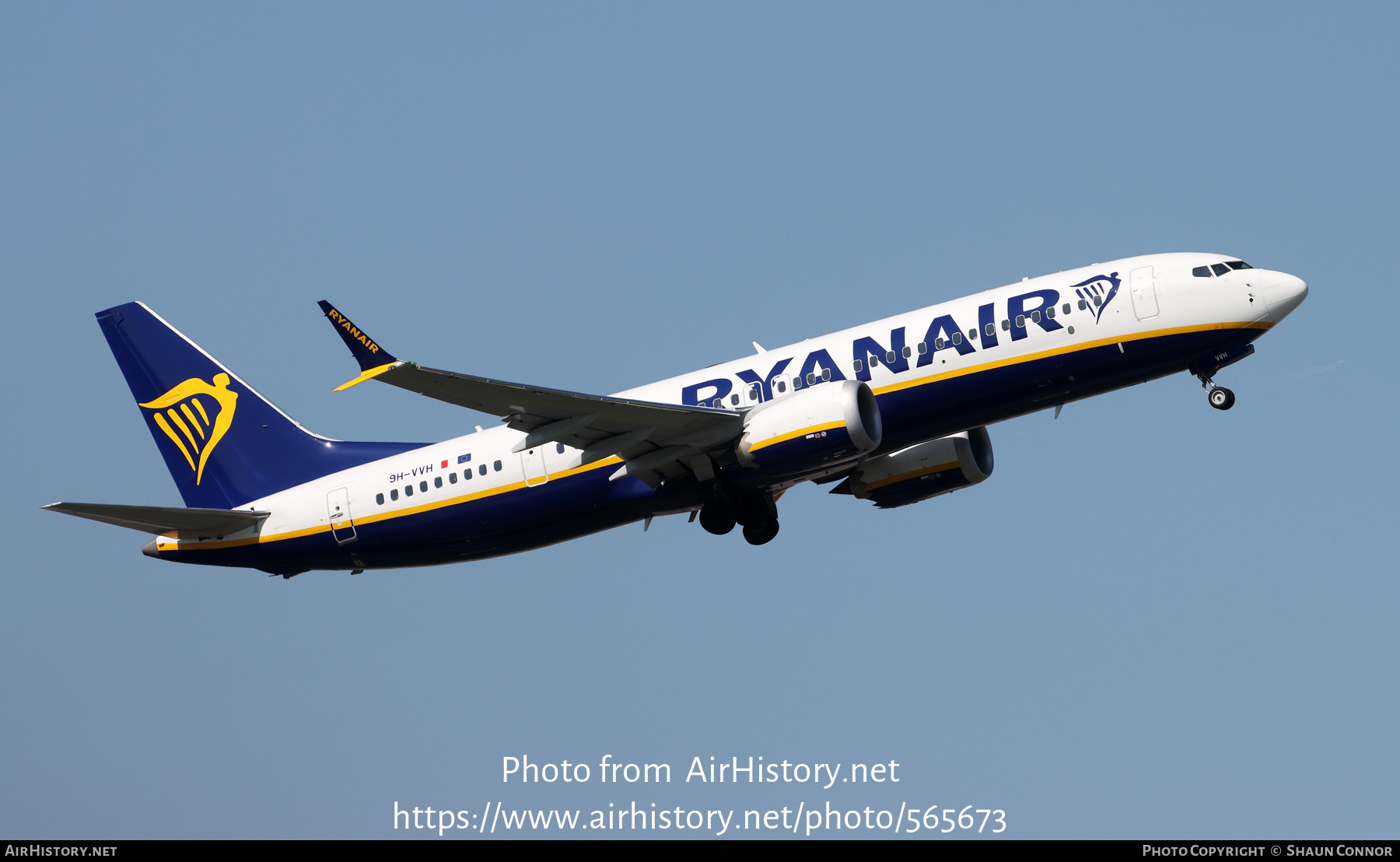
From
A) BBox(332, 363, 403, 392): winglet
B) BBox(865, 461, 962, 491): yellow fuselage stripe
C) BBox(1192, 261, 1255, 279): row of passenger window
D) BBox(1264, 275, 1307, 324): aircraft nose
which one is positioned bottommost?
BBox(332, 363, 403, 392): winglet

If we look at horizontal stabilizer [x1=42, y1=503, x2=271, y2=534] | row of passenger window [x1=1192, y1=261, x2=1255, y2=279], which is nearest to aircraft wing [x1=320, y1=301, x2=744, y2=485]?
horizontal stabilizer [x1=42, y1=503, x2=271, y2=534]

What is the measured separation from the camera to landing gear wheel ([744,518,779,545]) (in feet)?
118

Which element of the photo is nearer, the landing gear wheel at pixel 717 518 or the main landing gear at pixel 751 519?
the landing gear wheel at pixel 717 518

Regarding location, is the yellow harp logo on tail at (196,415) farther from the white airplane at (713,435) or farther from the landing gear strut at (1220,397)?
the landing gear strut at (1220,397)

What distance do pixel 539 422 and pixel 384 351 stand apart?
5049 millimetres

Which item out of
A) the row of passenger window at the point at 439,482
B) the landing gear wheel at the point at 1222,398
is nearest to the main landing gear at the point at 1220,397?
the landing gear wheel at the point at 1222,398

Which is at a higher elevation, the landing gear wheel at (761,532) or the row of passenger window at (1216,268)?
the row of passenger window at (1216,268)

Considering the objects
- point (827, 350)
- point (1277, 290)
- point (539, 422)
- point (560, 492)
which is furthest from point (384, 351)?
point (1277, 290)

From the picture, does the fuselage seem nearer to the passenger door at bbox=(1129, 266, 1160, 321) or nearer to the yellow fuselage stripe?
the passenger door at bbox=(1129, 266, 1160, 321)

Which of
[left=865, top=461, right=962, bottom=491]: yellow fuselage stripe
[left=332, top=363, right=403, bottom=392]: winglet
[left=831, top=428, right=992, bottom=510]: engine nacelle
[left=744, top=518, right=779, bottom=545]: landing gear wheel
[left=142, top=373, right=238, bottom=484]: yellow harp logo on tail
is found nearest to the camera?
[left=332, top=363, right=403, bottom=392]: winglet

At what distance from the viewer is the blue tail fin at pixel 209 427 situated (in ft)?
123

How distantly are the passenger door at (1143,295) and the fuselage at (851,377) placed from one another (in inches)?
1.3

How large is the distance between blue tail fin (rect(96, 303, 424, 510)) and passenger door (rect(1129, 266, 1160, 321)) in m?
17.8

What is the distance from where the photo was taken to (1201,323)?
101 ft
